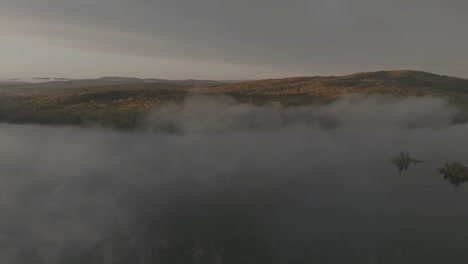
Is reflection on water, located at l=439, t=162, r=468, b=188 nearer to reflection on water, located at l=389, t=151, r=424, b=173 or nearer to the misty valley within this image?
the misty valley

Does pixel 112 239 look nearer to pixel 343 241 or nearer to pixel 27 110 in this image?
pixel 343 241

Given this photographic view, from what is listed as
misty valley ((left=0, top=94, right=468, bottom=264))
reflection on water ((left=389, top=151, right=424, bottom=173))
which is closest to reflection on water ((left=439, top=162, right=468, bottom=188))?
misty valley ((left=0, top=94, right=468, bottom=264))

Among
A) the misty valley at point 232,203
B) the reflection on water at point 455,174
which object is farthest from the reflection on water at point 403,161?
the reflection on water at point 455,174

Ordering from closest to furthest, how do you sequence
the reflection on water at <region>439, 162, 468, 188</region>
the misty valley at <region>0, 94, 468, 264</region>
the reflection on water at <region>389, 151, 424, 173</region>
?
the misty valley at <region>0, 94, 468, 264</region>, the reflection on water at <region>439, 162, 468, 188</region>, the reflection on water at <region>389, 151, 424, 173</region>

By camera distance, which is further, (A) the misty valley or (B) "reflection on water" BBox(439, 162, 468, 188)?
(B) "reflection on water" BBox(439, 162, 468, 188)

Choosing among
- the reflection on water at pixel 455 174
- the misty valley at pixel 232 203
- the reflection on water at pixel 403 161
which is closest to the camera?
the misty valley at pixel 232 203

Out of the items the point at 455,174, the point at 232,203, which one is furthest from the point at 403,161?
the point at 232,203

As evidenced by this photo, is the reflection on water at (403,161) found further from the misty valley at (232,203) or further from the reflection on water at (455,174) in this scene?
the reflection on water at (455,174)

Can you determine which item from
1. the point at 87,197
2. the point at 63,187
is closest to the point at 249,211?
the point at 87,197
